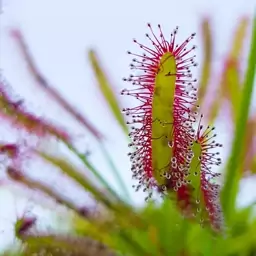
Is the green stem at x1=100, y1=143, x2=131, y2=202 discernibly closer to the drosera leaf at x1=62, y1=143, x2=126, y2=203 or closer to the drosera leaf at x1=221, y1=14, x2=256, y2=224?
the drosera leaf at x1=62, y1=143, x2=126, y2=203

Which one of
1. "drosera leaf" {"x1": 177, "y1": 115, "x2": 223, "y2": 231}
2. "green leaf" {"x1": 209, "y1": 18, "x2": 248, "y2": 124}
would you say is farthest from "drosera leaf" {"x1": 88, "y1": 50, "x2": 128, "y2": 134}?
"drosera leaf" {"x1": 177, "y1": 115, "x2": 223, "y2": 231}

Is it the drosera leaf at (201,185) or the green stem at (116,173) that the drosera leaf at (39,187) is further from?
the drosera leaf at (201,185)

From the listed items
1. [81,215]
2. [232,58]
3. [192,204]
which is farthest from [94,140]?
[192,204]

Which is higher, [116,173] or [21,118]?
[116,173]

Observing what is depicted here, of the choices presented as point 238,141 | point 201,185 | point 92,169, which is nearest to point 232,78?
point 238,141

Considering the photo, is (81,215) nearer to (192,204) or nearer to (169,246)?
(169,246)

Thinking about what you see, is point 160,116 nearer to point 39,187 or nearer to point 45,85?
point 39,187
